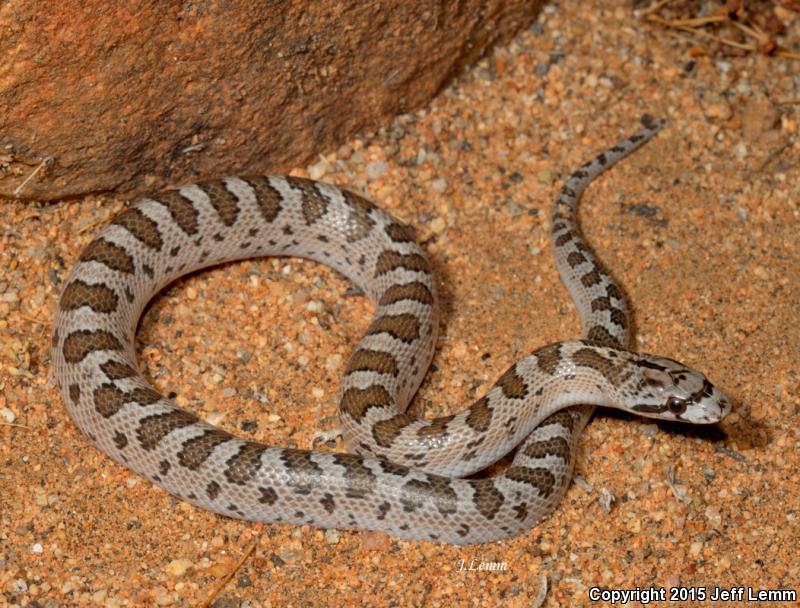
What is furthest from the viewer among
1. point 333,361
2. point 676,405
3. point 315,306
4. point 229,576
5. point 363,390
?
point 315,306

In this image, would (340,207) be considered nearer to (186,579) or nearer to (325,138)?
(325,138)

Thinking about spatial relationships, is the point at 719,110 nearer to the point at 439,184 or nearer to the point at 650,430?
the point at 439,184

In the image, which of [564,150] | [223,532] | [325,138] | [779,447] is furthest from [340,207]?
[779,447]

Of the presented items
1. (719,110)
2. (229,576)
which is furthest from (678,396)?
(719,110)

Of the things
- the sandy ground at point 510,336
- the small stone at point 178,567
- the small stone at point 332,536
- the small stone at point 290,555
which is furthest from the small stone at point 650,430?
the small stone at point 178,567

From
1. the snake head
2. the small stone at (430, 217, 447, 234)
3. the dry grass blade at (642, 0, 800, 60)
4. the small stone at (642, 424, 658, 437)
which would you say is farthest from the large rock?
the small stone at (642, 424, 658, 437)

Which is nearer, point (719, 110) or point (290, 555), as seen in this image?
point (290, 555)

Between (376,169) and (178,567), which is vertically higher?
(376,169)
